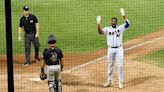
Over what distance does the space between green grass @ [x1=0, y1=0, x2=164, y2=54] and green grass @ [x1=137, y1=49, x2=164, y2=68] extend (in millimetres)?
2990

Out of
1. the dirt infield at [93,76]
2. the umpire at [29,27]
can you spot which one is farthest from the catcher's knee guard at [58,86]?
the umpire at [29,27]

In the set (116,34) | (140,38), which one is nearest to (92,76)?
(116,34)

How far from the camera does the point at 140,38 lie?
59.6ft

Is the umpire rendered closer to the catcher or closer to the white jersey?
the white jersey

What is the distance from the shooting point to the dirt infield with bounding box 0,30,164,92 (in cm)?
1116

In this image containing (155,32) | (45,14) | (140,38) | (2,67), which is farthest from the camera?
(45,14)

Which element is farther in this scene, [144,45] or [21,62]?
[144,45]

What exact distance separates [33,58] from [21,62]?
1.90 feet

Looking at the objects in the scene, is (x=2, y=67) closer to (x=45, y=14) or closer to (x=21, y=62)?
(x=21, y=62)

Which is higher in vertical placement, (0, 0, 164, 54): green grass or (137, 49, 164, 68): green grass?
(0, 0, 164, 54): green grass

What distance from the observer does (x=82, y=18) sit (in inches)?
842

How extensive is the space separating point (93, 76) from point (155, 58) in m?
2.48

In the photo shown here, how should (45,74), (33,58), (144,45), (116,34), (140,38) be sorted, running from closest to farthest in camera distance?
(45,74), (116,34), (33,58), (144,45), (140,38)

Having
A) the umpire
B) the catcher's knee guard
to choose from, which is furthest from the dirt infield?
the catcher's knee guard
